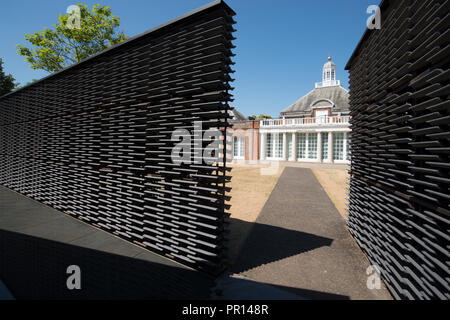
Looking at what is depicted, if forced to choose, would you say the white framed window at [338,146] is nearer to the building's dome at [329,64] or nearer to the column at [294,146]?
the column at [294,146]

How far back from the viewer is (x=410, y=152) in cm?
259

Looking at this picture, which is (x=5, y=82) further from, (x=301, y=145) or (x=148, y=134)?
(x=301, y=145)

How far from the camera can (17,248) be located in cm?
396

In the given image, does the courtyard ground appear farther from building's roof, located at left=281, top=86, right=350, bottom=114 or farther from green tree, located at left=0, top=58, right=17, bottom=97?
green tree, located at left=0, top=58, right=17, bottom=97

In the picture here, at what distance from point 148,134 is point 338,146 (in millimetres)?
21769

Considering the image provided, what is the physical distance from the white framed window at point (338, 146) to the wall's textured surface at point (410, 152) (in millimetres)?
19132

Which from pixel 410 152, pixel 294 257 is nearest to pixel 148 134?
pixel 294 257

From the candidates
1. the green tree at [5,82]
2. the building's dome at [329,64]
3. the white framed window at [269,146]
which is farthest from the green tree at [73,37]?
the building's dome at [329,64]

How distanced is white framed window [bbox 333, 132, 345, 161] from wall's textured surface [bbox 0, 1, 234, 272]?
2069cm

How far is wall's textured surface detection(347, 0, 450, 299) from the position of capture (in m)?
2.07

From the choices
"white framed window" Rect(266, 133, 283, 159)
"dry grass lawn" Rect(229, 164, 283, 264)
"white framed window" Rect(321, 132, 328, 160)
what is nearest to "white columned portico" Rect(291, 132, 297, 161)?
"white framed window" Rect(266, 133, 283, 159)

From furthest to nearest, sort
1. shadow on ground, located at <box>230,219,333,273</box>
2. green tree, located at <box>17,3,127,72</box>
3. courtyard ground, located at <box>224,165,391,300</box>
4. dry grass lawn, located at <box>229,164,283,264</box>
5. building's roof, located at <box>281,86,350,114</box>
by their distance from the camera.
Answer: building's roof, located at <box>281,86,350,114</box>
green tree, located at <box>17,3,127,72</box>
dry grass lawn, located at <box>229,164,283,264</box>
shadow on ground, located at <box>230,219,333,273</box>
courtyard ground, located at <box>224,165,391,300</box>

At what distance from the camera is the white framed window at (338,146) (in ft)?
69.1

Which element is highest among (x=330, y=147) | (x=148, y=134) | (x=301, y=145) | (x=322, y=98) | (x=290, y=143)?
(x=322, y=98)
